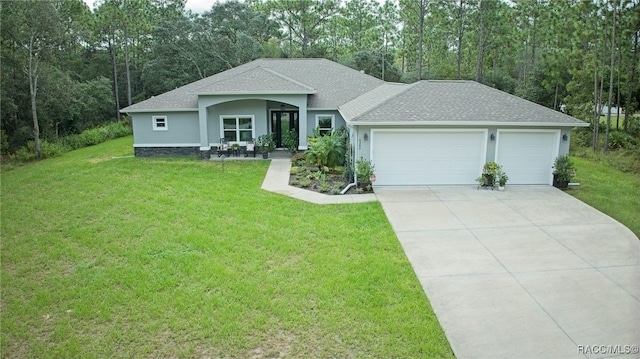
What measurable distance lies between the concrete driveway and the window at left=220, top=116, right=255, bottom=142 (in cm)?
913

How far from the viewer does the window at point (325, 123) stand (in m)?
20.2

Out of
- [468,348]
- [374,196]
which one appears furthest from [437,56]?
[468,348]

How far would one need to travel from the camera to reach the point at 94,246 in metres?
9.06

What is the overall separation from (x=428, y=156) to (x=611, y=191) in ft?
18.9

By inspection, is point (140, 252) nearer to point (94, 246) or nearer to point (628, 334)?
point (94, 246)

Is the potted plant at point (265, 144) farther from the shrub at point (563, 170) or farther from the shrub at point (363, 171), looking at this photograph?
the shrub at point (563, 170)

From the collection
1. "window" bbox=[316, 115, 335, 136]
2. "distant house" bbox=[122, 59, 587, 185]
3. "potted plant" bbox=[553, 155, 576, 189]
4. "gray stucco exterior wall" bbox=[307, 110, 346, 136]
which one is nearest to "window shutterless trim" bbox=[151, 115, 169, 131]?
"distant house" bbox=[122, 59, 587, 185]

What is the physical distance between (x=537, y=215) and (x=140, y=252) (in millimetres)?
9328

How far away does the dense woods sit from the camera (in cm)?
2239

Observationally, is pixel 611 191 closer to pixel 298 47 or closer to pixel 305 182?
pixel 305 182

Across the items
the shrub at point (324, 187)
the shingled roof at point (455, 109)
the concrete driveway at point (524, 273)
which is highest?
the shingled roof at point (455, 109)

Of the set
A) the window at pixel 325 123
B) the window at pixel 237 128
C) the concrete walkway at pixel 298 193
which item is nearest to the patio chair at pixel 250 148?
the window at pixel 237 128

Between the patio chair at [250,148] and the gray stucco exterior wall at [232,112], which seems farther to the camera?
the gray stucco exterior wall at [232,112]

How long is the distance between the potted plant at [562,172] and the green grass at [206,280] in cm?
637
